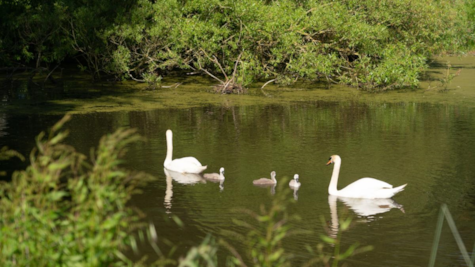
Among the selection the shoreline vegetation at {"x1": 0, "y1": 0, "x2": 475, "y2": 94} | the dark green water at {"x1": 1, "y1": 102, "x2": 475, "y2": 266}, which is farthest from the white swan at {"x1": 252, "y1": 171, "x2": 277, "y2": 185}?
the shoreline vegetation at {"x1": 0, "y1": 0, "x2": 475, "y2": 94}

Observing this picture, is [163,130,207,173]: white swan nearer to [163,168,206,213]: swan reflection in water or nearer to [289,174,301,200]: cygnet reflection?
[163,168,206,213]: swan reflection in water

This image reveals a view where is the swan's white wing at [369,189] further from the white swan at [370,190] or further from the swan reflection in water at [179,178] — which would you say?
the swan reflection in water at [179,178]

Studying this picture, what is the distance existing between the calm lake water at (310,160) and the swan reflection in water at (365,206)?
0.03 metres

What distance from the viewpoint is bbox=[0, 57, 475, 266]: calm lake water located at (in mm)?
8930

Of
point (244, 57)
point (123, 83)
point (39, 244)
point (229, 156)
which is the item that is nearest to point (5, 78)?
point (123, 83)

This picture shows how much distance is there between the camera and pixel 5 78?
1051 inches

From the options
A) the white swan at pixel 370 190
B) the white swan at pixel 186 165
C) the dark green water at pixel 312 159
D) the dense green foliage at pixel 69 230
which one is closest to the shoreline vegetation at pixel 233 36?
the dark green water at pixel 312 159

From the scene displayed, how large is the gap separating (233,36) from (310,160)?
10.9 metres

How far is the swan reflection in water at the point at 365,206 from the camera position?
9906 millimetres

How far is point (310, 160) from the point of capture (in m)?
13.0

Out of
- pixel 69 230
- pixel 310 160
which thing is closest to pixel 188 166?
pixel 310 160

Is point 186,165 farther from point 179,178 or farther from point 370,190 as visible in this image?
point 370,190

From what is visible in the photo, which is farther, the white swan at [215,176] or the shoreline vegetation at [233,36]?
the shoreline vegetation at [233,36]

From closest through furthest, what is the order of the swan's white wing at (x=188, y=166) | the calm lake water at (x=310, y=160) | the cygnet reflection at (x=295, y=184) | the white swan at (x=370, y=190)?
the calm lake water at (x=310, y=160)
the white swan at (x=370, y=190)
the cygnet reflection at (x=295, y=184)
the swan's white wing at (x=188, y=166)
